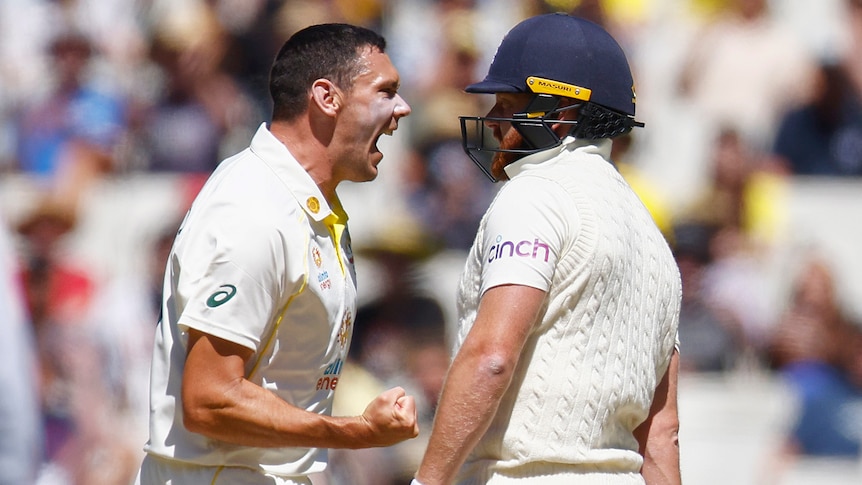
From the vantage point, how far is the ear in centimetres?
355

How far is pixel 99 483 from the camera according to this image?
754 centimetres

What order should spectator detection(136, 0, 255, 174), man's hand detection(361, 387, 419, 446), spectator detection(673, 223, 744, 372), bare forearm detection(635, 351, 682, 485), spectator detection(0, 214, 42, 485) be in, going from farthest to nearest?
spectator detection(136, 0, 255, 174) → spectator detection(673, 223, 744, 372) → bare forearm detection(635, 351, 682, 485) → man's hand detection(361, 387, 419, 446) → spectator detection(0, 214, 42, 485)

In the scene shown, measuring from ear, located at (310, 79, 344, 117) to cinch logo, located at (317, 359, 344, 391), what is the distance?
0.69 metres

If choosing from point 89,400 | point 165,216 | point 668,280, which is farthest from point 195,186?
point 668,280

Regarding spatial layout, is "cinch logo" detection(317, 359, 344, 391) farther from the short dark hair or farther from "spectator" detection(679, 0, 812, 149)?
"spectator" detection(679, 0, 812, 149)

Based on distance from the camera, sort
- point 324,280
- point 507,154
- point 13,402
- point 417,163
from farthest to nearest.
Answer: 1. point 417,163
2. point 507,154
3. point 324,280
4. point 13,402

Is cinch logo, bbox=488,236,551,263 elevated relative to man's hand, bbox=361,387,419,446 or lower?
elevated

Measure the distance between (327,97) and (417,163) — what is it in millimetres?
5083

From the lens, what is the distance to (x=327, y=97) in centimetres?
356

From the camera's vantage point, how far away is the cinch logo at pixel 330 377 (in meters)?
3.53

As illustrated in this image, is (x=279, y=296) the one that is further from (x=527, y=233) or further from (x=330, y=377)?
(x=527, y=233)

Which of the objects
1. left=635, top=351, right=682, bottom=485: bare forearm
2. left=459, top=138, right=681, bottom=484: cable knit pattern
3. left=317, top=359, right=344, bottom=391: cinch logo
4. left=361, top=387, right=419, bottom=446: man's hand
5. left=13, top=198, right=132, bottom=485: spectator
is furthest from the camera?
Result: left=13, top=198, right=132, bottom=485: spectator

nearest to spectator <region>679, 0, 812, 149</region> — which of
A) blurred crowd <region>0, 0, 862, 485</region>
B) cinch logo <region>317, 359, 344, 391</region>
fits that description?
blurred crowd <region>0, 0, 862, 485</region>

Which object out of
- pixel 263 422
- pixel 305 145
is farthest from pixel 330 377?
pixel 305 145
